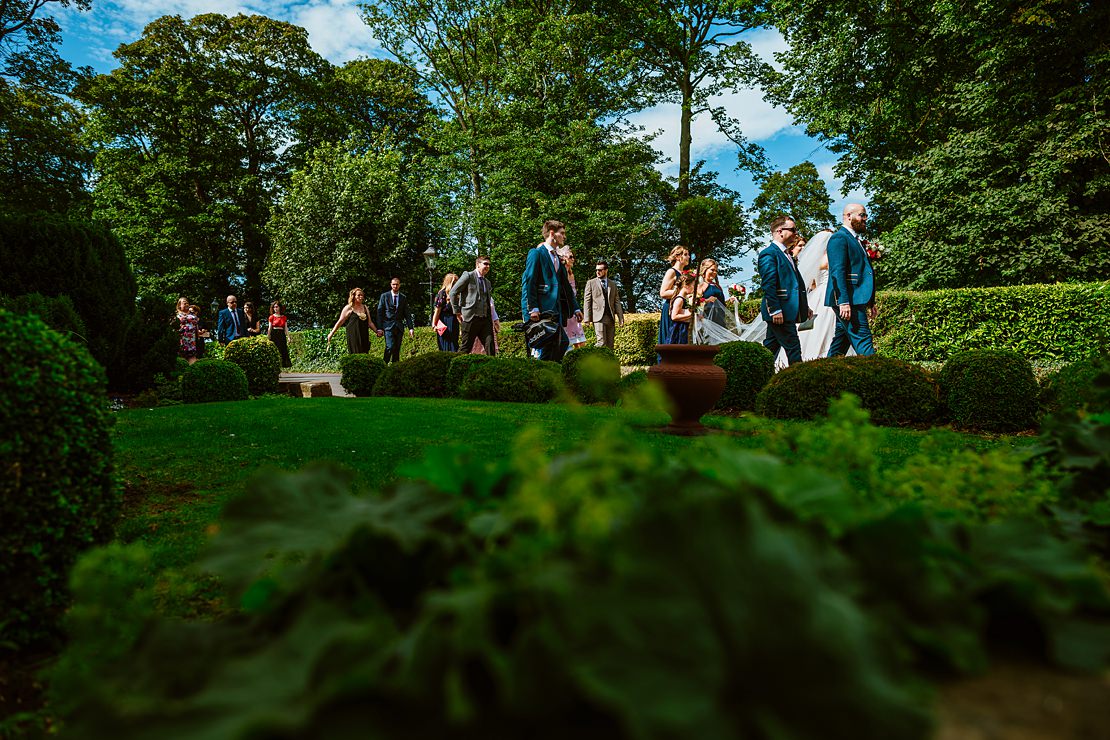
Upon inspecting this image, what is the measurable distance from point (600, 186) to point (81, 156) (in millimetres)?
17906

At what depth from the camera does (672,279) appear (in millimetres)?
10836

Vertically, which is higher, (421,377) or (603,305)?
(603,305)

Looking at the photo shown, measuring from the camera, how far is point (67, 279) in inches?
349

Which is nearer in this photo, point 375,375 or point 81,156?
point 375,375

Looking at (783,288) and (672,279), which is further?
(672,279)

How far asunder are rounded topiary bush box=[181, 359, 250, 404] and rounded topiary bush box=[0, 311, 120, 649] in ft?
25.5

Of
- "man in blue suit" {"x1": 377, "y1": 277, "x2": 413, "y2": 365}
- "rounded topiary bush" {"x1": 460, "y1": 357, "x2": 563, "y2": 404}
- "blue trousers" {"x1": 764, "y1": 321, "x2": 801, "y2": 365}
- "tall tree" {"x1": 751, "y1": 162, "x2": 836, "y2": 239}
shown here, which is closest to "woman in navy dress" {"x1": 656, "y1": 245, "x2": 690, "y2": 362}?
"blue trousers" {"x1": 764, "y1": 321, "x2": 801, "y2": 365}

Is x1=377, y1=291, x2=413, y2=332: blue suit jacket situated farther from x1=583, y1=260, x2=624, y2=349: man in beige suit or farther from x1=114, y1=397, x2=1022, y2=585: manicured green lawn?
x1=114, y1=397, x2=1022, y2=585: manicured green lawn

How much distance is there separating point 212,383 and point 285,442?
4936 millimetres

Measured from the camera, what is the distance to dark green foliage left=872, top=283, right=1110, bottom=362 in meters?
14.1

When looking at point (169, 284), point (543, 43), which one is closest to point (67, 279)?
point (543, 43)

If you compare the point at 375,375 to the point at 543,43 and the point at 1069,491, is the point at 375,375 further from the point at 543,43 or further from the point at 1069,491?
the point at 543,43

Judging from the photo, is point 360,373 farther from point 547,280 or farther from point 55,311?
point 55,311

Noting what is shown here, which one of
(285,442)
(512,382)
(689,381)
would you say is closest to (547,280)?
(512,382)
